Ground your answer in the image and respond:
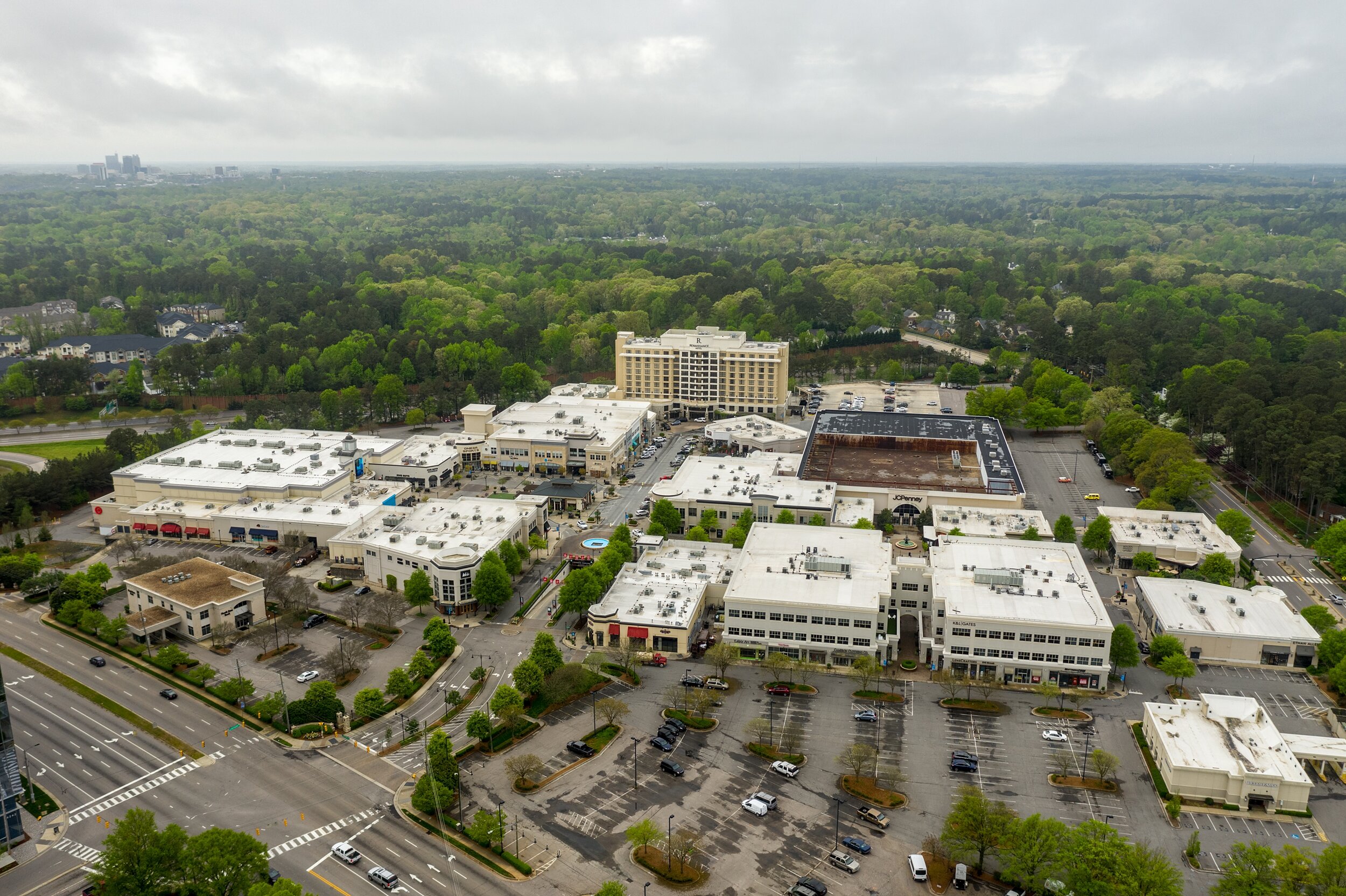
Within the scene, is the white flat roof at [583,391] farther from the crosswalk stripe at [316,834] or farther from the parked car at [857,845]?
the parked car at [857,845]

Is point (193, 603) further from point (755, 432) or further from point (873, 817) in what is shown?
point (755, 432)

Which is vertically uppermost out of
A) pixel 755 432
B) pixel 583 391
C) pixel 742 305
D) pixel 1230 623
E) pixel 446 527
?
pixel 742 305

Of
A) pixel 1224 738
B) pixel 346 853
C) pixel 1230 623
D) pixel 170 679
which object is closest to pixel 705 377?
pixel 1230 623

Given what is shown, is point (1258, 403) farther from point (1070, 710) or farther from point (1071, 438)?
point (1070, 710)

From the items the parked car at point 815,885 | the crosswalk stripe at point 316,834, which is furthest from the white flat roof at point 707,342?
the parked car at point 815,885

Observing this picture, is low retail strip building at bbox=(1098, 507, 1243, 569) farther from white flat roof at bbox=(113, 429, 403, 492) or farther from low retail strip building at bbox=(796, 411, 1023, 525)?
white flat roof at bbox=(113, 429, 403, 492)

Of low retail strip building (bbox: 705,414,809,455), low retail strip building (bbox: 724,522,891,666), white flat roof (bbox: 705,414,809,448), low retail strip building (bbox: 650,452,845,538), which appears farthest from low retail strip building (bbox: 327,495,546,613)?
white flat roof (bbox: 705,414,809,448)
